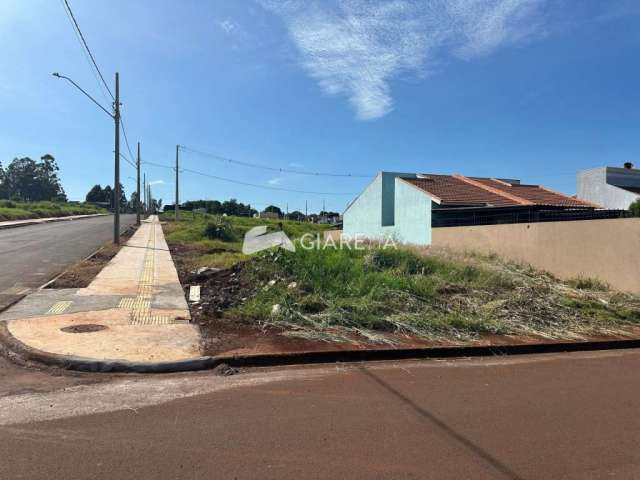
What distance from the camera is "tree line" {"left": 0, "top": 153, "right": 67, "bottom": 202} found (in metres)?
106

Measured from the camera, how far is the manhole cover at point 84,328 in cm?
648

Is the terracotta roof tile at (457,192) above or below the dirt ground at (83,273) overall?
above

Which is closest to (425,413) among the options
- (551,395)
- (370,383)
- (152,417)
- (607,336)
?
(370,383)

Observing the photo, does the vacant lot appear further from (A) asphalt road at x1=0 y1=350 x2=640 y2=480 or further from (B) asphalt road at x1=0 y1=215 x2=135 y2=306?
(B) asphalt road at x1=0 y1=215 x2=135 y2=306

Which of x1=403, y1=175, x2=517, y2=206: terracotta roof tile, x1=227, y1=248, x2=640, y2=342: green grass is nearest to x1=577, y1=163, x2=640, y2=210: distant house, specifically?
x1=403, y1=175, x2=517, y2=206: terracotta roof tile

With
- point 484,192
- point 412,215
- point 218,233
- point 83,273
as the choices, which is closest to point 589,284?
point 83,273

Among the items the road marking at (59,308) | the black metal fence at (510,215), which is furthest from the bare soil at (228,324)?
the black metal fence at (510,215)

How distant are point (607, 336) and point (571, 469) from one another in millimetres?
5382

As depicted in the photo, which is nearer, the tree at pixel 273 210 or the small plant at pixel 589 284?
the small plant at pixel 589 284

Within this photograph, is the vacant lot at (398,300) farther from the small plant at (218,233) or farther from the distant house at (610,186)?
the distant house at (610,186)

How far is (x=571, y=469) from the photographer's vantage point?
10.3ft

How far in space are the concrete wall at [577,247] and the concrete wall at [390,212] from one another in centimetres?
738

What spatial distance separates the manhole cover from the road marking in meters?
1.13

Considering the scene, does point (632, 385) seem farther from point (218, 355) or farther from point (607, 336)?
point (218, 355)
